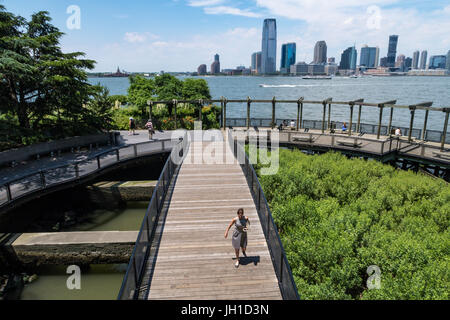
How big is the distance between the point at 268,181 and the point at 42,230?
12.3 m

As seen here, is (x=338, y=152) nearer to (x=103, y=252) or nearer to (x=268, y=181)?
(x=268, y=181)

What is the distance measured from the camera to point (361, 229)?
11.9m

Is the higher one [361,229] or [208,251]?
[208,251]

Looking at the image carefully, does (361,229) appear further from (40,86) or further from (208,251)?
(40,86)

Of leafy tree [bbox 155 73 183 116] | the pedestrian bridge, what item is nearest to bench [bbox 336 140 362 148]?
the pedestrian bridge

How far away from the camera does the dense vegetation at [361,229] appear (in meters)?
9.19

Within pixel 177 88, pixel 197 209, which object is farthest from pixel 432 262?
pixel 177 88

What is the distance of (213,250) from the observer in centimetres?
948

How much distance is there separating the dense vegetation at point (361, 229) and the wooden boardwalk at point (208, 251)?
A: 166 cm

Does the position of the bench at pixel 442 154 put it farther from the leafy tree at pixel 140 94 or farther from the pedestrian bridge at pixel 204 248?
the leafy tree at pixel 140 94

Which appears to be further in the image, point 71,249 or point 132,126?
point 132,126

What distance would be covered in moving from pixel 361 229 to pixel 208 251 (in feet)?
20.2

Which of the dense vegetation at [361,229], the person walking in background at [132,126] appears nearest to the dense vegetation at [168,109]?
the person walking in background at [132,126]

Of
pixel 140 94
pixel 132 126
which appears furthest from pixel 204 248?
pixel 140 94
